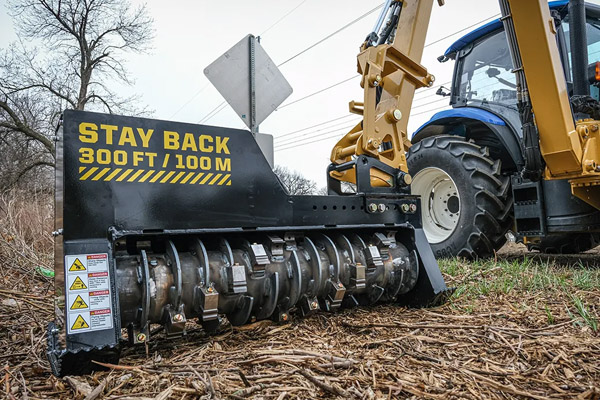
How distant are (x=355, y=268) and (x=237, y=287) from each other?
74 centimetres

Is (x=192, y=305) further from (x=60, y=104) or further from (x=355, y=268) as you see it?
(x=60, y=104)

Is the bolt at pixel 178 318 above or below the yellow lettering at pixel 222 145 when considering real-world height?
below

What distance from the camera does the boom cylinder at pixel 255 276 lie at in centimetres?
199

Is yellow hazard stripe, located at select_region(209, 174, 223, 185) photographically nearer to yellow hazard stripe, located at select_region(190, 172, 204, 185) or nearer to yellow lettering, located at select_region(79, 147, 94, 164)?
yellow hazard stripe, located at select_region(190, 172, 204, 185)

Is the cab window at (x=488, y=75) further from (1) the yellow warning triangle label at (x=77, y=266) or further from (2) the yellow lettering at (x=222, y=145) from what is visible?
(1) the yellow warning triangle label at (x=77, y=266)

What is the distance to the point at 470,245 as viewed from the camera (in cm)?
A: 443

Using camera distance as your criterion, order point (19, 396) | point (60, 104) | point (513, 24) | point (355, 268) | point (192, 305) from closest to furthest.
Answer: point (19, 396) < point (192, 305) < point (355, 268) < point (513, 24) < point (60, 104)

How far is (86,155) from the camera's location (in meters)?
1.97

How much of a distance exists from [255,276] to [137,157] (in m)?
0.81

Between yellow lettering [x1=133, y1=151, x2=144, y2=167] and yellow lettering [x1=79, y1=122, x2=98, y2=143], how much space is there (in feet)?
0.58

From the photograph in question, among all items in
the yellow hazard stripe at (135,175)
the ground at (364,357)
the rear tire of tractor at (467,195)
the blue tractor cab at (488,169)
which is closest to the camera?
the ground at (364,357)

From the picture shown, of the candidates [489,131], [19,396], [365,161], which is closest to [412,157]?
[489,131]

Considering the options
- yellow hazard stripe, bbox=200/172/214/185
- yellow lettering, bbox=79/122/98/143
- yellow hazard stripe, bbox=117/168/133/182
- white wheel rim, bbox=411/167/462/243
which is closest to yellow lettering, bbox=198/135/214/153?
yellow hazard stripe, bbox=200/172/214/185

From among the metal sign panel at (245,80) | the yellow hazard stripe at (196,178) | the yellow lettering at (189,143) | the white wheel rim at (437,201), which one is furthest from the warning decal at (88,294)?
the white wheel rim at (437,201)
